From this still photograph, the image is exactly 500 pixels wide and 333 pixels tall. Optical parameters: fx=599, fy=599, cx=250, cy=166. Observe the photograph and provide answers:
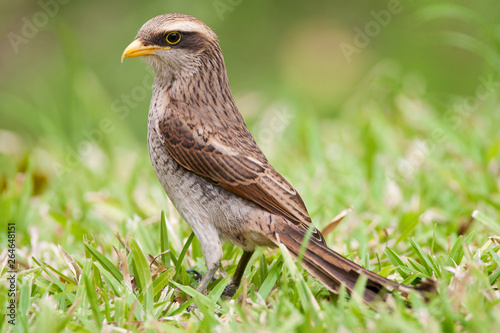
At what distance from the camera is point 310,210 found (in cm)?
477

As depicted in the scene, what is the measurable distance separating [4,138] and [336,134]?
368 cm

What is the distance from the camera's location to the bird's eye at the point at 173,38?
3.82 m

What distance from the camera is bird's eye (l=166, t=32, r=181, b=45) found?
12.5ft

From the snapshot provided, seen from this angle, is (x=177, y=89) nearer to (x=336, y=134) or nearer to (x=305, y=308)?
(x=305, y=308)

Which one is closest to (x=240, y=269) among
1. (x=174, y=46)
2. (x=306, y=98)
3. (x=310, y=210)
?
(x=310, y=210)

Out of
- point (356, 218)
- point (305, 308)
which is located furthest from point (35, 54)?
point (305, 308)

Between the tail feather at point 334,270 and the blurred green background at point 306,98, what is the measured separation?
1107 millimetres

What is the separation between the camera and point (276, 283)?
138 inches

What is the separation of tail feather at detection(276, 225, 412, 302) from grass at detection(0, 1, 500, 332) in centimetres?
8

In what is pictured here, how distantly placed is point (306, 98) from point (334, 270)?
5.27 meters

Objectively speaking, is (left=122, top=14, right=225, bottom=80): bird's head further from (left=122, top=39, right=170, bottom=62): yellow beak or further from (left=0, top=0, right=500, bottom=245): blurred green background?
(left=0, top=0, right=500, bottom=245): blurred green background

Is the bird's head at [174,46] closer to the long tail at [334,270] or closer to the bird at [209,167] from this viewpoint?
the bird at [209,167]

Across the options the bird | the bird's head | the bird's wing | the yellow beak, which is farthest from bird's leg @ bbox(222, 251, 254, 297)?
the yellow beak

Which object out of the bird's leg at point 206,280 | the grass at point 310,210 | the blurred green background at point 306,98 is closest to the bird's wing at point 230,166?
the grass at point 310,210
